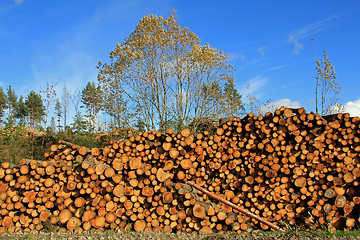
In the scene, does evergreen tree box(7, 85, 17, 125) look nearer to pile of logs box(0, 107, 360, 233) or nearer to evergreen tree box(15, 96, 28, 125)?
evergreen tree box(15, 96, 28, 125)

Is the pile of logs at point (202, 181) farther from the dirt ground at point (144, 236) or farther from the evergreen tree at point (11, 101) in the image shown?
the evergreen tree at point (11, 101)

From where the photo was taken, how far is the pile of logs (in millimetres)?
4465

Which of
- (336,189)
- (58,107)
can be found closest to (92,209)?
(336,189)

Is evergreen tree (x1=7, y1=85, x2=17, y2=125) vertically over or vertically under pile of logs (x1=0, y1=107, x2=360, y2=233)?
over

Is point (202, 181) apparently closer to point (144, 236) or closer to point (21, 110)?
point (144, 236)

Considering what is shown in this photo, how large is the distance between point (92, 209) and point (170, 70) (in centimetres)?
881

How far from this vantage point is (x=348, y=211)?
14.8 feet

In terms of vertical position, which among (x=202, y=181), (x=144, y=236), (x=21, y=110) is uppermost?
(x=21, y=110)

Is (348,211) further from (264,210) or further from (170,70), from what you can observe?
(170,70)

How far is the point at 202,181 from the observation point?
5016 mm

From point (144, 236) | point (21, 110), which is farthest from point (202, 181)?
point (21, 110)

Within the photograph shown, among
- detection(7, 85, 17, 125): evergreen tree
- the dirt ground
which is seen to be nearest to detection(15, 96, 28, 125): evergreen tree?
detection(7, 85, 17, 125): evergreen tree

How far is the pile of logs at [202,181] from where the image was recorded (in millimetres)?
4465

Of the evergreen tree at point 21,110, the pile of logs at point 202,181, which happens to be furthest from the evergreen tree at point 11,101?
the pile of logs at point 202,181
